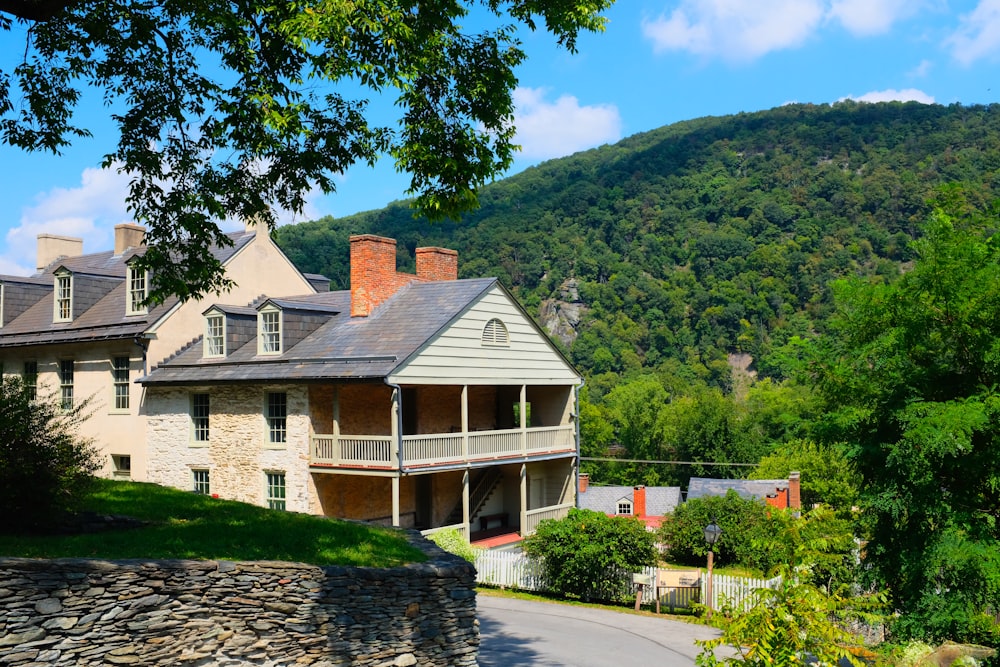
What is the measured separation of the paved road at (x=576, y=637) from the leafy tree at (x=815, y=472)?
710 inches

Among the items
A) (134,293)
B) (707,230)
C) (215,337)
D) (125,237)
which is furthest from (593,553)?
(707,230)

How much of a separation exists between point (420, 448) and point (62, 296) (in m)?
14.4

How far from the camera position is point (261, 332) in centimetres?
2677

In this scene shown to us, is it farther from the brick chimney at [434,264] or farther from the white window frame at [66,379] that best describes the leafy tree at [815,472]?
the white window frame at [66,379]

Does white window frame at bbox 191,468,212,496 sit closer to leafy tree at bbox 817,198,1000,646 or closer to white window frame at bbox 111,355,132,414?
white window frame at bbox 111,355,132,414

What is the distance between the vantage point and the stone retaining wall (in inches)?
347

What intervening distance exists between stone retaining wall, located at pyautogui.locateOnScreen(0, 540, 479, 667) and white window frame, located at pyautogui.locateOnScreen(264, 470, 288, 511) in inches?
533

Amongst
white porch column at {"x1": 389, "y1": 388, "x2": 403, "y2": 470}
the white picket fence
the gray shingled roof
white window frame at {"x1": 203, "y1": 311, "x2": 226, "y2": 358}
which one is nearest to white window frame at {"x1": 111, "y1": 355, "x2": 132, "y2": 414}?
white window frame at {"x1": 203, "y1": 311, "x2": 226, "y2": 358}

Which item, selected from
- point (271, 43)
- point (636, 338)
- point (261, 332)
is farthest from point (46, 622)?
point (636, 338)

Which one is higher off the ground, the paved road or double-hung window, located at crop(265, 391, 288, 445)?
double-hung window, located at crop(265, 391, 288, 445)

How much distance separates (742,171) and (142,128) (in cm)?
14202

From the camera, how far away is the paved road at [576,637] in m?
17.1

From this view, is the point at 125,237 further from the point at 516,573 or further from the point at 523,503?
the point at 516,573

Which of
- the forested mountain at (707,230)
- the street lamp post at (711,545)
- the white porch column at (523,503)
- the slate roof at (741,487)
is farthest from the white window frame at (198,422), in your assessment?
the forested mountain at (707,230)
